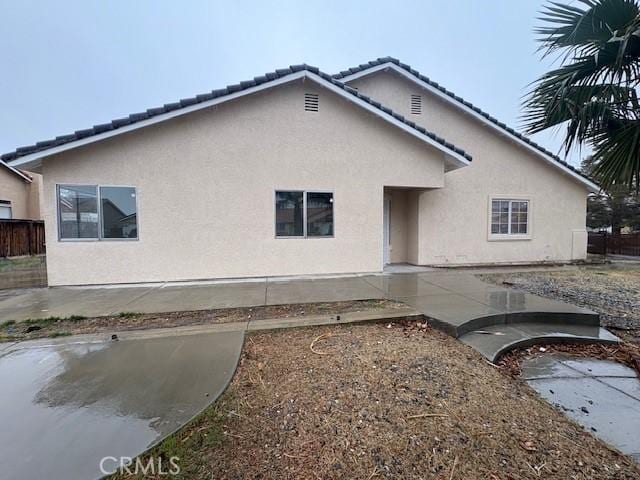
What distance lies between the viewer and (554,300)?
5641 mm

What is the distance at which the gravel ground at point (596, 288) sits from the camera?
16.7 ft

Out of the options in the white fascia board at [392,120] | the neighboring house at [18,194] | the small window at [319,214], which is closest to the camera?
the white fascia board at [392,120]

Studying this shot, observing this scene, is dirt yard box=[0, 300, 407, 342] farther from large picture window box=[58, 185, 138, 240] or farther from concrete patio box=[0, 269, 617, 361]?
large picture window box=[58, 185, 138, 240]

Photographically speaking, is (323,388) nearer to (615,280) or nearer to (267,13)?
(615,280)

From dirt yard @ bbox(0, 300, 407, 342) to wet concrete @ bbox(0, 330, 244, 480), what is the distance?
1.51ft

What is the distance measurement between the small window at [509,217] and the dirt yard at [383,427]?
28.1 feet

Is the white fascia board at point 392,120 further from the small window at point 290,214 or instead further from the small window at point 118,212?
the small window at point 118,212

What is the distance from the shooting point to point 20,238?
13922 millimetres

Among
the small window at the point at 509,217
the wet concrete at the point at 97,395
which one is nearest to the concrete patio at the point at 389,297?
the wet concrete at the point at 97,395

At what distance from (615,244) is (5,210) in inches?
1332

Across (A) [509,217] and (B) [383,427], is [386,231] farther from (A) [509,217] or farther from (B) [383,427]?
(B) [383,427]

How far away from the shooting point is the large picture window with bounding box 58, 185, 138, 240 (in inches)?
276

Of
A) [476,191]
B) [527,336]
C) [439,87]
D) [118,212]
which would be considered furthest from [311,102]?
[527,336]

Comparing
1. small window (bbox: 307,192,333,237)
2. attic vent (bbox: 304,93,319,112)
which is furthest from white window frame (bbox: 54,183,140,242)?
attic vent (bbox: 304,93,319,112)
